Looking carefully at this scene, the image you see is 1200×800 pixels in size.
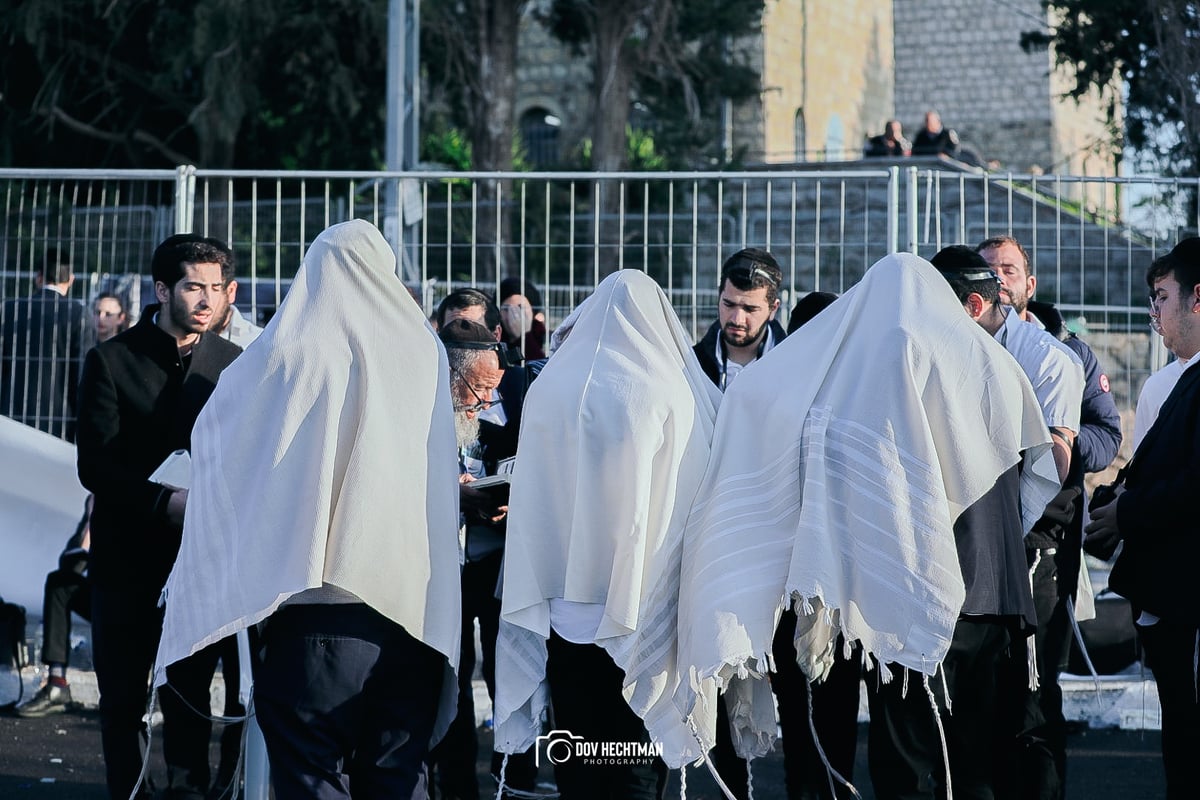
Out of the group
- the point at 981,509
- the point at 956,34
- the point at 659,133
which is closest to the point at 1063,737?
the point at 981,509

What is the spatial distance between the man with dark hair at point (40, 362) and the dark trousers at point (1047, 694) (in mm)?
5482

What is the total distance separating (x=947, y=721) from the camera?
4559 millimetres

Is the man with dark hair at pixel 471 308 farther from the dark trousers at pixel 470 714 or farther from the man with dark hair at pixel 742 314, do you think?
the dark trousers at pixel 470 714

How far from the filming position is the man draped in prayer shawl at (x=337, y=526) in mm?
3916

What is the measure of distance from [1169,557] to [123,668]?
11.4 feet

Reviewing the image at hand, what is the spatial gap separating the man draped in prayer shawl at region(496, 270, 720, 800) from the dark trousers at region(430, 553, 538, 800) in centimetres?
84

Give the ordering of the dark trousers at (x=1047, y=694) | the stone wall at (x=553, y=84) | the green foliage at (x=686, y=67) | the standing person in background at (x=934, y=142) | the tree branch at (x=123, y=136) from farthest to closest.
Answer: the stone wall at (x=553, y=84)
the standing person in background at (x=934, y=142)
the tree branch at (x=123, y=136)
the green foliage at (x=686, y=67)
the dark trousers at (x=1047, y=694)

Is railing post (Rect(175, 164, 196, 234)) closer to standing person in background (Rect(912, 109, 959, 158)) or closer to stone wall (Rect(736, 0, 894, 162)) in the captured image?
standing person in background (Rect(912, 109, 959, 158))

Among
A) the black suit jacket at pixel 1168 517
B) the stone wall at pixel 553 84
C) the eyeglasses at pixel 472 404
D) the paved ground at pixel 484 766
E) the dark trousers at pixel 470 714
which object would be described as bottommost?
the paved ground at pixel 484 766

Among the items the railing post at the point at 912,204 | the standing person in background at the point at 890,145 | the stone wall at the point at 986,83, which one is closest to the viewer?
the railing post at the point at 912,204

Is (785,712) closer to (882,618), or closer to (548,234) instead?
(882,618)

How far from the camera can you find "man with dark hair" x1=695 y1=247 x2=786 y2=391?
5.93m

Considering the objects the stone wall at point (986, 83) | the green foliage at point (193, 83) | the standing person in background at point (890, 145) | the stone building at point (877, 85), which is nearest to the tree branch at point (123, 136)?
the green foliage at point (193, 83)

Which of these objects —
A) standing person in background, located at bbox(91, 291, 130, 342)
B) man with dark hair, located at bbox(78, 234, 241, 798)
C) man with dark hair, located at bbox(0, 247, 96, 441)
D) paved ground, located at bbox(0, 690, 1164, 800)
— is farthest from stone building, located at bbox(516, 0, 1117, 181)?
man with dark hair, located at bbox(78, 234, 241, 798)
